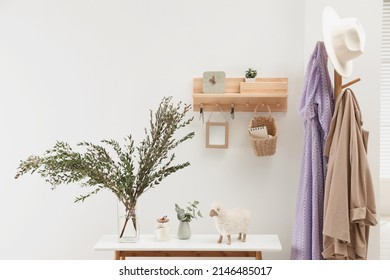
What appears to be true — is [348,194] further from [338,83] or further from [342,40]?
[342,40]

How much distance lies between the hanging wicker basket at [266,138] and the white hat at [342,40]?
57 cm

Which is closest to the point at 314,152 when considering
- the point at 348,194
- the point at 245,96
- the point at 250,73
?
the point at 348,194

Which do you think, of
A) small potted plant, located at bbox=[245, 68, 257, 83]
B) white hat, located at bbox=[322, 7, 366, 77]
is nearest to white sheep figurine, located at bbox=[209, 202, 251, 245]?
small potted plant, located at bbox=[245, 68, 257, 83]

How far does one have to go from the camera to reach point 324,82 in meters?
2.78

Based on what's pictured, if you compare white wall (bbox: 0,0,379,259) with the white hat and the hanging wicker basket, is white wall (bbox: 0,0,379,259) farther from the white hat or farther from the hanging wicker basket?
the white hat

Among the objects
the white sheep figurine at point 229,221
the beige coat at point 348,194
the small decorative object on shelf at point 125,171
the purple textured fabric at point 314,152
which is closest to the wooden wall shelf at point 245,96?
the purple textured fabric at point 314,152

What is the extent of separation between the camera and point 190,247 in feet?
9.12

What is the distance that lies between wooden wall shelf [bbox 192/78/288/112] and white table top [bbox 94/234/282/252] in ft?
2.51

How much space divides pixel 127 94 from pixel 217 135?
61cm

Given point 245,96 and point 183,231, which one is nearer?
point 183,231

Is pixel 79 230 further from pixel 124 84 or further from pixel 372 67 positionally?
pixel 372 67

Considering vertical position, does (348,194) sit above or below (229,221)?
above

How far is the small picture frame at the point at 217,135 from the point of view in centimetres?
319
